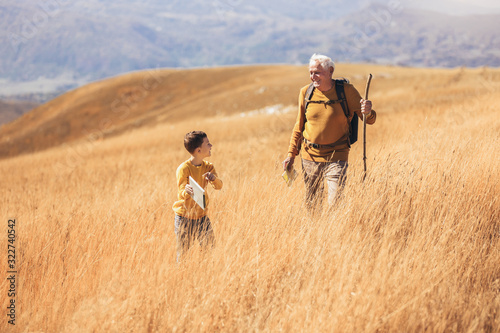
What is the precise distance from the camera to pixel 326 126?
4074mm

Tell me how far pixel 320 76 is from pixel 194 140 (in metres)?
1.46

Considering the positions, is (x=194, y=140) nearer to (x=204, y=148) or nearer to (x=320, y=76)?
(x=204, y=148)

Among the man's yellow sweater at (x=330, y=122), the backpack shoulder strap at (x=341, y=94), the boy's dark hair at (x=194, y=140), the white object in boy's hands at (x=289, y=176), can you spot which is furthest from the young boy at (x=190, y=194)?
the backpack shoulder strap at (x=341, y=94)

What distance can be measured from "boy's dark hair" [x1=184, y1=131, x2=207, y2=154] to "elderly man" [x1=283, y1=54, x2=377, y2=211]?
119cm

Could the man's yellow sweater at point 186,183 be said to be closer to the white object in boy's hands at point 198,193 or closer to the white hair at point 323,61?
the white object in boy's hands at point 198,193

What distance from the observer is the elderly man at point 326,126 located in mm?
3971

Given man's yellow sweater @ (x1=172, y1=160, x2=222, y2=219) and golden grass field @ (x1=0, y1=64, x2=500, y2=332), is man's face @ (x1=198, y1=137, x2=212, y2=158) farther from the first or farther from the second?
golden grass field @ (x1=0, y1=64, x2=500, y2=332)

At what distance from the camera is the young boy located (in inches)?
133

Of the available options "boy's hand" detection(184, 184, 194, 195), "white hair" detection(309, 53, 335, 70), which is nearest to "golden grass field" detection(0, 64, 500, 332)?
"boy's hand" detection(184, 184, 194, 195)

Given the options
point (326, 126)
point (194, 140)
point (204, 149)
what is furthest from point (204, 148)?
point (326, 126)

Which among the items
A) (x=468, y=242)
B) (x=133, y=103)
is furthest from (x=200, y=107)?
(x=468, y=242)

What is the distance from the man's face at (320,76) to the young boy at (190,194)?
1.31m

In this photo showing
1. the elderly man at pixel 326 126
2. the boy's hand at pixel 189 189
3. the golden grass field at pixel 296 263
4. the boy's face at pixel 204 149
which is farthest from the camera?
the elderly man at pixel 326 126

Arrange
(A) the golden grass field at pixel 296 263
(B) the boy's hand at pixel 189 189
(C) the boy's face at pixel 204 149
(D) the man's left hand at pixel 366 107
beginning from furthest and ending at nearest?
(D) the man's left hand at pixel 366 107, (C) the boy's face at pixel 204 149, (B) the boy's hand at pixel 189 189, (A) the golden grass field at pixel 296 263
